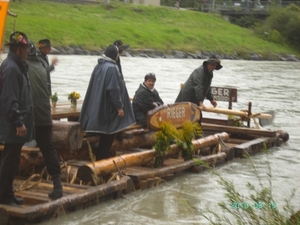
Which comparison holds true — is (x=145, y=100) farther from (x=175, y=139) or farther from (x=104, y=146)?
(x=104, y=146)

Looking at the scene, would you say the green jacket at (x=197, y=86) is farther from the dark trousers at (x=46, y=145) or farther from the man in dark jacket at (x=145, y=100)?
the dark trousers at (x=46, y=145)

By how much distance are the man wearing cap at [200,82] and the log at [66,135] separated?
157 inches

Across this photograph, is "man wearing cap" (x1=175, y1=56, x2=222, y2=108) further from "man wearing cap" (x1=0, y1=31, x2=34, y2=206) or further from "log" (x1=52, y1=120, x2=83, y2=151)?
"man wearing cap" (x1=0, y1=31, x2=34, y2=206)

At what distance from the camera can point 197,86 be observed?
1312cm

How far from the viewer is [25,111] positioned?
24.8 ft

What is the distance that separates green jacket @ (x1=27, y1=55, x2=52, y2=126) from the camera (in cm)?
809

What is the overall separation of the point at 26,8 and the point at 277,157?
49088 mm

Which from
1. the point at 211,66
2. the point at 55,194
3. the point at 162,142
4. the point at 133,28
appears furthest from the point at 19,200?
the point at 133,28

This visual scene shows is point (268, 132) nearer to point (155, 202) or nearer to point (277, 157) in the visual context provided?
point (277, 157)

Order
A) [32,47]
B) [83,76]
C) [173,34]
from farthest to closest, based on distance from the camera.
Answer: [173,34], [83,76], [32,47]

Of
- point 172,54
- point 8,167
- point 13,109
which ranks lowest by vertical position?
point 172,54

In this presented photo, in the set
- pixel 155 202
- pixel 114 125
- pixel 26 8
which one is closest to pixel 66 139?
pixel 114 125

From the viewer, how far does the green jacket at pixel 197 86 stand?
43.0 ft

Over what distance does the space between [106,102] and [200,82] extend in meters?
3.65
